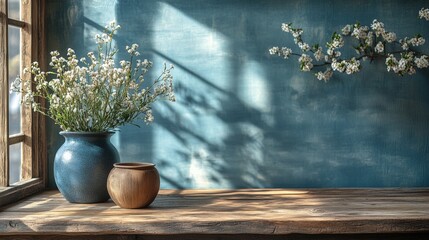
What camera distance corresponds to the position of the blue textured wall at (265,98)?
4145mm

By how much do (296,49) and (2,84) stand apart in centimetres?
Result: 189

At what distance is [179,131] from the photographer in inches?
165

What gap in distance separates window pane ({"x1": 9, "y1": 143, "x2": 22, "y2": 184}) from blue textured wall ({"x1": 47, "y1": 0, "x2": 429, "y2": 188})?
70 cm

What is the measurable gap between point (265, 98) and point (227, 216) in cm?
118

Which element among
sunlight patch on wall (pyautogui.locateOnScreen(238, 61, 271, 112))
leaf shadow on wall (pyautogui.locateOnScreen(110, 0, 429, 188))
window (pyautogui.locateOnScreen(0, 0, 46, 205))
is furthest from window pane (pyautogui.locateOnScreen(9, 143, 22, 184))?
sunlight patch on wall (pyautogui.locateOnScreen(238, 61, 271, 112))

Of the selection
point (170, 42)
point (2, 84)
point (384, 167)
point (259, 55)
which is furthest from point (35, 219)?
point (384, 167)

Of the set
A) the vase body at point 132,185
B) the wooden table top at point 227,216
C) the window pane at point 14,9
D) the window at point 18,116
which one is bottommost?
the wooden table top at point 227,216

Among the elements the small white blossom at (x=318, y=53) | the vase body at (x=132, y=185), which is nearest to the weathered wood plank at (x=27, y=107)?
the vase body at (x=132, y=185)

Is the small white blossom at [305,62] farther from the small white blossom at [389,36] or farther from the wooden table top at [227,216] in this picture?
the wooden table top at [227,216]

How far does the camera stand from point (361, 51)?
410cm

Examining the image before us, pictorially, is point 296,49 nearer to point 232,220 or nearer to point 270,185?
point 270,185

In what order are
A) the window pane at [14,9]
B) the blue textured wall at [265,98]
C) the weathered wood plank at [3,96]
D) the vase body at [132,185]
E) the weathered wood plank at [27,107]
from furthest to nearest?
the blue textured wall at [265,98]
the weathered wood plank at [27,107]
the window pane at [14,9]
the weathered wood plank at [3,96]
the vase body at [132,185]

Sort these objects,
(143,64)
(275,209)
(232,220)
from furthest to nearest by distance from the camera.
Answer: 1. (143,64)
2. (275,209)
3. (232,220)

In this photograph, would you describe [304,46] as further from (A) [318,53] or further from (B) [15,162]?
(B) [15,162]
